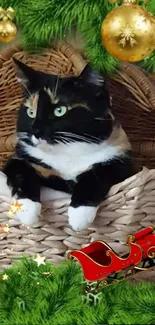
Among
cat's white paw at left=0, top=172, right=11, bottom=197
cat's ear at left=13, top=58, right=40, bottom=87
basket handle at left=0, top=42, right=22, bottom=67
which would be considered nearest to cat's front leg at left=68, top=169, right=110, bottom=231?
cat's white paw at left=0, top=172, right=11, bottom=197

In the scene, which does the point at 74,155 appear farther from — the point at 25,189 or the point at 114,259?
the point at 114,259

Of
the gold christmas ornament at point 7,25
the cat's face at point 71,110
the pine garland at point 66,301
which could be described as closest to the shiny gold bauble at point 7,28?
the gold christmas ornament at point 7,25

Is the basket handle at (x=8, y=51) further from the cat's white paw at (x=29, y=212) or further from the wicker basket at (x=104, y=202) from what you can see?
the cat's white paw at (x=29, y=212)

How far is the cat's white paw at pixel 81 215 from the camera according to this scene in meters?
0.93

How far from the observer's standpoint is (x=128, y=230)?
969 mm

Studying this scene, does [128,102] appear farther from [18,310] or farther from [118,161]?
[18,310]

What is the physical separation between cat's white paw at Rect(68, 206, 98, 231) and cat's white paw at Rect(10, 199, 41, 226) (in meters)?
0.06

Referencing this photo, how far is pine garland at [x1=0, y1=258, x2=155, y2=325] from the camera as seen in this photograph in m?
0.80

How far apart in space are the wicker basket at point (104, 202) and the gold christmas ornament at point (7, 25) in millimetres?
261

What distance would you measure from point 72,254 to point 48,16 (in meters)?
0.38

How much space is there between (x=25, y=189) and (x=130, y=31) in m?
0.39

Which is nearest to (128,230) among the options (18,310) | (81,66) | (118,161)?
(118,161)

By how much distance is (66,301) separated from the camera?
84 cm

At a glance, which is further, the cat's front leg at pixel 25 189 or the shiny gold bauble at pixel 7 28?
the cat's front leg at pixel 25 189
